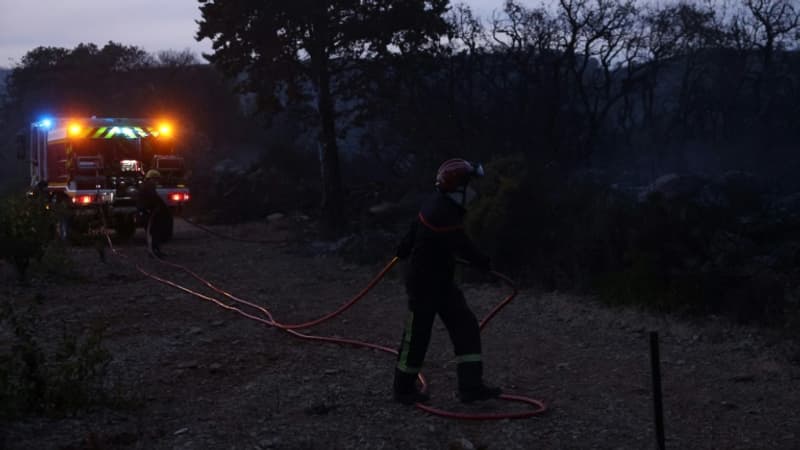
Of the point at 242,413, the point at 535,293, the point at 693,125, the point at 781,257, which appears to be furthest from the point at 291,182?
the point at 242,413

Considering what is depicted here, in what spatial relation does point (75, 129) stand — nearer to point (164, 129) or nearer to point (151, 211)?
point (164, 129)

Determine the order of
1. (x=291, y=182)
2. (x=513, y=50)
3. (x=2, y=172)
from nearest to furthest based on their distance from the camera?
(x=513, y=50), (x=291, y=182), (x=2, y=172)

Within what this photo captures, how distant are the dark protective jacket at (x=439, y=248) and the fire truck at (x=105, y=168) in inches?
477

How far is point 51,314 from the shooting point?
10.3 m

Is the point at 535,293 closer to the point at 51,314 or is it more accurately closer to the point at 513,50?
the point at 51,314

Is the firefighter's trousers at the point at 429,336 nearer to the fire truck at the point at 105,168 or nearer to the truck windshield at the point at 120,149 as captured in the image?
the fire truck at the point at 105,168

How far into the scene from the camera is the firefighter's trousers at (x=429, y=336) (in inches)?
254

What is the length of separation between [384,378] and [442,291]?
4.20 feet

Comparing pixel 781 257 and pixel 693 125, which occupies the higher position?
pixel 693 125

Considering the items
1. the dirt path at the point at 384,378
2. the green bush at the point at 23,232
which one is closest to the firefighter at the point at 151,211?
the green bush at the point at 23,232

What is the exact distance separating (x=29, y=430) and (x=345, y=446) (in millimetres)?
2095

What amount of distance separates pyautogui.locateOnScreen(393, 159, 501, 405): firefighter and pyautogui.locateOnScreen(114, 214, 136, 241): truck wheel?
44.4 feet

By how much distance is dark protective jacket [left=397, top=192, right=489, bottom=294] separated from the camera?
644 cm

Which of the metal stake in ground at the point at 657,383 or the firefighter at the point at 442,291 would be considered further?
the firefighter at the point at 442,291
